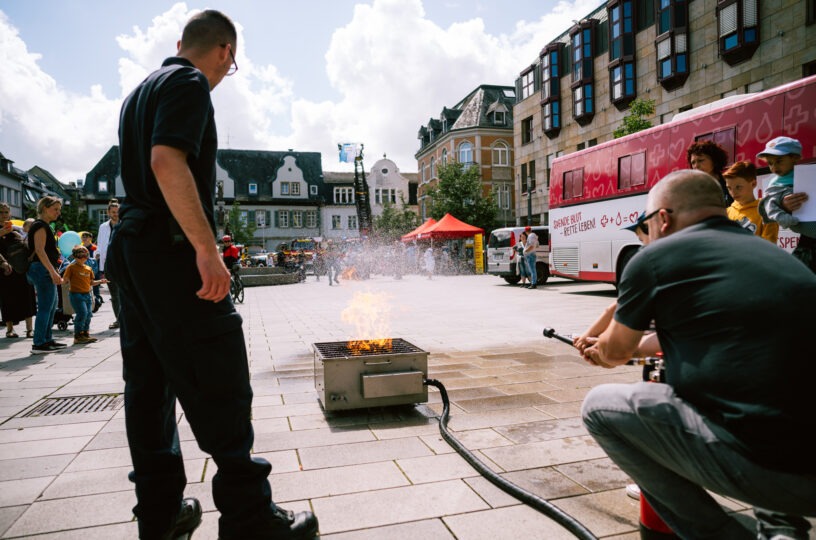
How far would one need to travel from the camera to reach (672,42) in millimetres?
25188

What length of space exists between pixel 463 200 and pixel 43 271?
35976 mm

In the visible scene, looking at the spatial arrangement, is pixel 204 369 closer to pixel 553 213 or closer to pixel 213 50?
pixel 213 50

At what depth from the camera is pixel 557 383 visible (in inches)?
197

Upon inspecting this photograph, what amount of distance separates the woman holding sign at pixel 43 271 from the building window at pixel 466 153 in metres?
43.5

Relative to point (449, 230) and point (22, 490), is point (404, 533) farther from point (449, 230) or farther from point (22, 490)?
point (449, 230)

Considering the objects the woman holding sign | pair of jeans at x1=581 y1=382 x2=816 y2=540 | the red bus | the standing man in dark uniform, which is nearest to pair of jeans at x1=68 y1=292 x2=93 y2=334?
the woman holding sign

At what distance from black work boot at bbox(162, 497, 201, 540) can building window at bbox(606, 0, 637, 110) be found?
103 feet

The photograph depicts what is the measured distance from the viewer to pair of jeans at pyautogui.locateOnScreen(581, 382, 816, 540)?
1536 millimetres

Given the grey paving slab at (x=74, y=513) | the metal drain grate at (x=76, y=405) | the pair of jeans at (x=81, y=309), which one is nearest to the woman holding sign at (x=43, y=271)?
the pair of jeans at (x=81, y=309)

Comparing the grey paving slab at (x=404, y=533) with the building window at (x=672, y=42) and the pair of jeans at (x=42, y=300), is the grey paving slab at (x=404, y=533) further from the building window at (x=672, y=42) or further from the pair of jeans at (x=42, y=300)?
the building window at (x=672, y=42)

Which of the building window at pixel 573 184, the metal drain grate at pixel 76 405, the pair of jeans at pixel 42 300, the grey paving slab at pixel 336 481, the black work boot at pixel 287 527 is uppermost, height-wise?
the building window at pixel 573 184

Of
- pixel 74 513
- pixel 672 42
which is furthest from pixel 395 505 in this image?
pixel 672 42

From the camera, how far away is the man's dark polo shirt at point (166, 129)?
203 centimetres

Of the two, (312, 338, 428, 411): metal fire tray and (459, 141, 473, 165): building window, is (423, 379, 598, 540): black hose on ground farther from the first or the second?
(459, 141, 473, 165): building window
